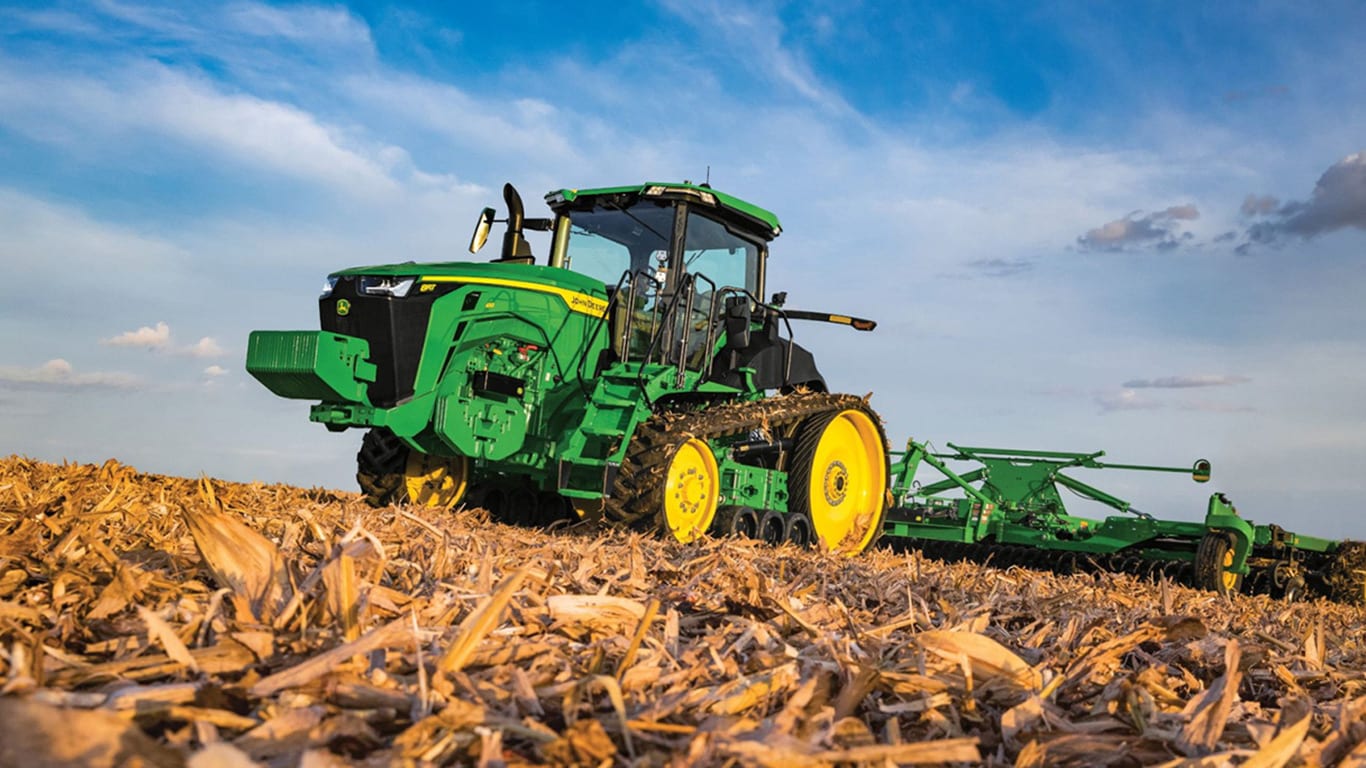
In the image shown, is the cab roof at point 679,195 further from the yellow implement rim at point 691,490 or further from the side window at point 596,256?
the yellow implement rim at point 691,490

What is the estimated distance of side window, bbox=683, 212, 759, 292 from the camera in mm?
8648

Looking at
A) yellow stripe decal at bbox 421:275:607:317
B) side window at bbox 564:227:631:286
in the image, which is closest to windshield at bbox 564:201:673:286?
side window at bbox 564:227:631:286

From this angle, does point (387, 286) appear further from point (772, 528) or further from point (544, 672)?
point (544, 672)

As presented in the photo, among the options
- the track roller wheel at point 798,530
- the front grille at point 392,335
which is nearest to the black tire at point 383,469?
the front grille at point 392,335

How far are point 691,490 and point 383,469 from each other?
88.4 inches

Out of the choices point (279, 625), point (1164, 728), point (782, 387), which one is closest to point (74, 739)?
point (279, 625)

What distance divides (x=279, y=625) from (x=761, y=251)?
7.80 meters

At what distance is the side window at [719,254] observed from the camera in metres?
8.65

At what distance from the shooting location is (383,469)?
8.05 metres

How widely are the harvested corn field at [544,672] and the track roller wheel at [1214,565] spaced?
26.2ft

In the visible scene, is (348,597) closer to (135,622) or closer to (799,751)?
(135,622)

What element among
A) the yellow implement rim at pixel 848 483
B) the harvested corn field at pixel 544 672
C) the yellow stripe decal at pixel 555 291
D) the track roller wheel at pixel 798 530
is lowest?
the harvested corn field at pixel 544 672

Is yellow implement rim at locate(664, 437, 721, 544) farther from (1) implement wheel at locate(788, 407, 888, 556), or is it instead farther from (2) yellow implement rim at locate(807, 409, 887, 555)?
(2) yellow implement rim at locate(807, 409, 887, 555)

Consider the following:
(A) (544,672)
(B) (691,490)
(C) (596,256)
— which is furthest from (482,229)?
(A) (544,672)
